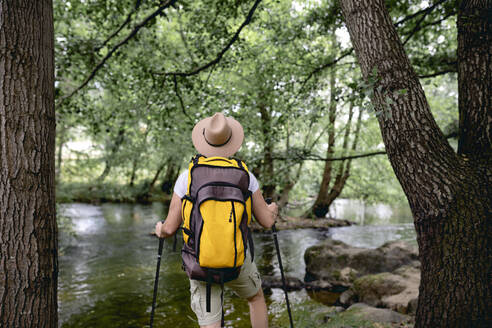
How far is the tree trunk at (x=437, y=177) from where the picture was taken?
2498 millimetres

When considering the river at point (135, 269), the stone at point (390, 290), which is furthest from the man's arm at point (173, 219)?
the stone at point (390, 290)

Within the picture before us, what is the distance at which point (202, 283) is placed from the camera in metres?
2.51

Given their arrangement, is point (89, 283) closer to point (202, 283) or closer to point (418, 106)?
point (202, 283)

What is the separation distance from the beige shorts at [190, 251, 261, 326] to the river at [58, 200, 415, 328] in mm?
3019

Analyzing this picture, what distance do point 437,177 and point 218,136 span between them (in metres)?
1.68

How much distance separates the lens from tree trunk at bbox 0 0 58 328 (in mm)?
2289

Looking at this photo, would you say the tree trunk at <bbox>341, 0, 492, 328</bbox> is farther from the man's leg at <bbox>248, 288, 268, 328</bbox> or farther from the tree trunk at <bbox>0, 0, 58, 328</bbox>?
the tree trunk at <bbox>0, 0, 58, 328</bbox>

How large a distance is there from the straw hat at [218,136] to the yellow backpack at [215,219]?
177 millimetres

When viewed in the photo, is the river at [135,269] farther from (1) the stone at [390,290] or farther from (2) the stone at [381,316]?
(2) the stone at [381,316]

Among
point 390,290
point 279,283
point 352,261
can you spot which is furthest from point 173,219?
point 352,261

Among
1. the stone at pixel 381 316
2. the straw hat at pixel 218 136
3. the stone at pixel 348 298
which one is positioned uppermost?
the straw hat at pixel 218 136

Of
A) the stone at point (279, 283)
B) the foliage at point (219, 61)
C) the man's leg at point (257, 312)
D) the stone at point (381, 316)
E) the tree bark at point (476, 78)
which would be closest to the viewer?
the tree bark at point (476, 78)

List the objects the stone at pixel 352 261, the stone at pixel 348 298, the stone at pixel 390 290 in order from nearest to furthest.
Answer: the stone at pixel 390 290
the stone at pixel 348 298
the stone at pixel 352 261

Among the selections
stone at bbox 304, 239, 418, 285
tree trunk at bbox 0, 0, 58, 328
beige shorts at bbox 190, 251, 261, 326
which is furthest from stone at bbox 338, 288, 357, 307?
tree trunk at bbox 0, 0, 58, 328
